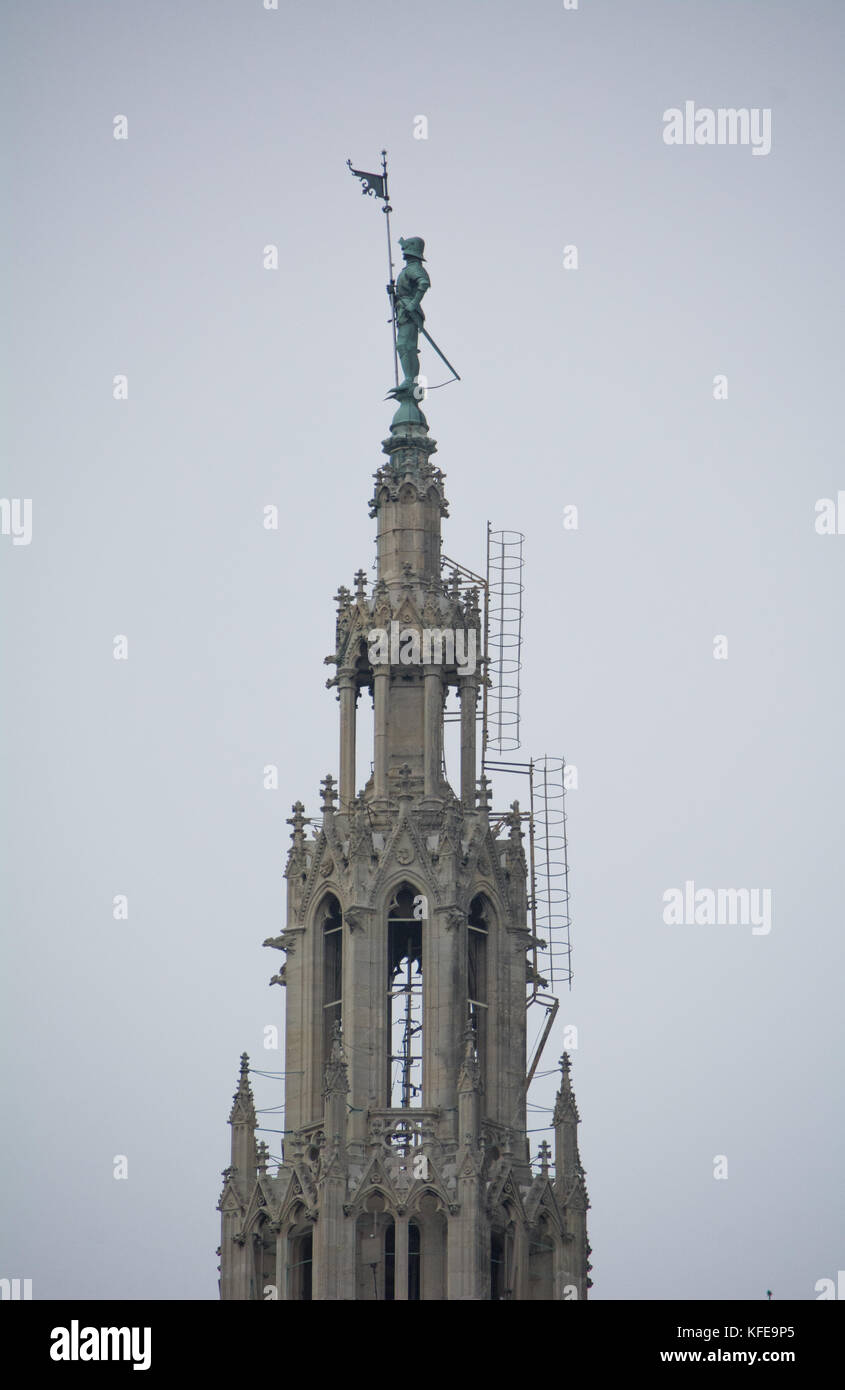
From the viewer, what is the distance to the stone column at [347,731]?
9306 centimetres

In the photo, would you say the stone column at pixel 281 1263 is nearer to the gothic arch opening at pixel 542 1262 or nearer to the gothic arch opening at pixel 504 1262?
the gothic arch opening at pixel 504 1262

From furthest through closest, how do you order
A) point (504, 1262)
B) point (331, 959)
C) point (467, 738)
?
point (467, 738) → point (331, 959) → point (504, 1262)

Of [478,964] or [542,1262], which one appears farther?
[478,964]

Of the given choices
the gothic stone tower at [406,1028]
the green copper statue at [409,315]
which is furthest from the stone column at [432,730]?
the green copper statue at [409,315]

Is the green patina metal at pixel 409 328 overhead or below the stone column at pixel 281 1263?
overhead

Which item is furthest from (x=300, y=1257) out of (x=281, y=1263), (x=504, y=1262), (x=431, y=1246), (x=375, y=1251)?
(x=504, y=1262)

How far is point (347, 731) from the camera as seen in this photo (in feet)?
308

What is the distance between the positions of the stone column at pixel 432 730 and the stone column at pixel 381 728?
850 mm

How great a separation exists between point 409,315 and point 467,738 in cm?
1062

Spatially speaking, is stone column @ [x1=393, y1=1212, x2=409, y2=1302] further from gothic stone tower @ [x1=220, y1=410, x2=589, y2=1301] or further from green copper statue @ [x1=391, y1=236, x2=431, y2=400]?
green copper statue @ [x1=391, y1=236, x2=431, y2=400]
